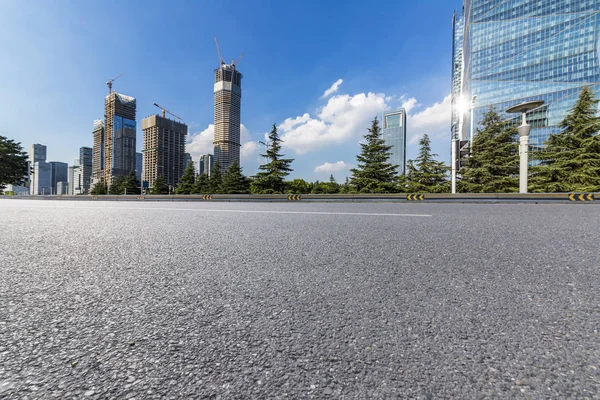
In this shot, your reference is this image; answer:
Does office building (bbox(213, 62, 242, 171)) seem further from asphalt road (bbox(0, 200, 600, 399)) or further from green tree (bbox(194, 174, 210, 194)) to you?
asphalt road (bbox(0, 200, 600, 399))

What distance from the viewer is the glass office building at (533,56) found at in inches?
2092

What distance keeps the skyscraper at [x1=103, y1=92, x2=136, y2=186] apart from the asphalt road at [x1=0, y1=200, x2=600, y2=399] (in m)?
102

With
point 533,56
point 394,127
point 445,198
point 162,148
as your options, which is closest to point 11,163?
point 445,198

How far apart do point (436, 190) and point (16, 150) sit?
4643 centimetres

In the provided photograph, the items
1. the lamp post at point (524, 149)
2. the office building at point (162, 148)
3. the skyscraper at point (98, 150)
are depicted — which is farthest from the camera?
the skyscraper at point (98, 150)

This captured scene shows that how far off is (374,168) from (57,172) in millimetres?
144115

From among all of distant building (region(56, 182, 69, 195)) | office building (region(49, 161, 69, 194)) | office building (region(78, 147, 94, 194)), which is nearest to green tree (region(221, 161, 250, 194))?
office building (region(78, 147, 94, 194))

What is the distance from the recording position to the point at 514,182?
20.9 metres

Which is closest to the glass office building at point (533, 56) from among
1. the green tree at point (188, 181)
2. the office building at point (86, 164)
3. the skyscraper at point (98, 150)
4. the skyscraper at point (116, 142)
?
the green tree at point (188, 181)

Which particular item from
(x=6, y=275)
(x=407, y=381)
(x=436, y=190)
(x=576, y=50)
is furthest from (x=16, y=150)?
(x=576, y=50)

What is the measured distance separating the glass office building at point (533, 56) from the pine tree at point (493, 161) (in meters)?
30.7

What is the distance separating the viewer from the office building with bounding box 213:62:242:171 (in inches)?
4058

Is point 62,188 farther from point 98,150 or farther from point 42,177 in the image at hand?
point 98,150

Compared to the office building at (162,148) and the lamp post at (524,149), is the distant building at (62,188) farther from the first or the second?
the lamp post at (524,149)
